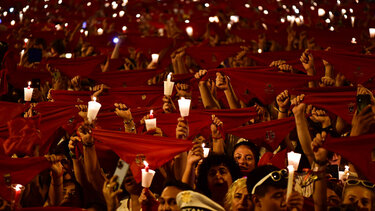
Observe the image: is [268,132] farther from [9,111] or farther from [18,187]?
[9,111]

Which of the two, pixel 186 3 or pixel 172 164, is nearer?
pixel 172 164

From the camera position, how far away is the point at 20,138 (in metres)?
5.79

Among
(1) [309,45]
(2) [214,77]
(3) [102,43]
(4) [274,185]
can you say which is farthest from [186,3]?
Answer: (4) [274,185]

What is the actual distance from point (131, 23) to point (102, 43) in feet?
18.4

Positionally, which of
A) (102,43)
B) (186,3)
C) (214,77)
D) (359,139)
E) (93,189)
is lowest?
(93,189)

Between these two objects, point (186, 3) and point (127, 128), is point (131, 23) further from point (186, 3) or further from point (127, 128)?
point (127, 128)

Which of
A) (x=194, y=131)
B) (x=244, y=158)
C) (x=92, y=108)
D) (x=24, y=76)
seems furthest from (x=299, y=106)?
(x=24, y=76)

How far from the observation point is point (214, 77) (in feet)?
26.6

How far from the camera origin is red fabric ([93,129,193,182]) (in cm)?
611

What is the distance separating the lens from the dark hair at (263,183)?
5012mm

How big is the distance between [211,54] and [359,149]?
5.60 metres

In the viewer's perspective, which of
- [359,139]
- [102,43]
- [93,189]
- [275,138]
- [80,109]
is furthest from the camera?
[102,43]

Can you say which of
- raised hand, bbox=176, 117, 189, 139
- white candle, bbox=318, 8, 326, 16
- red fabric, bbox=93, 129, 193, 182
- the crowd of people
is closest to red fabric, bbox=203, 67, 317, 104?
the crowd of people

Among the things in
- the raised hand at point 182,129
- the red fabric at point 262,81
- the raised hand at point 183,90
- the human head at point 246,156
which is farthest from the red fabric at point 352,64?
the raised hand at point 182,129
